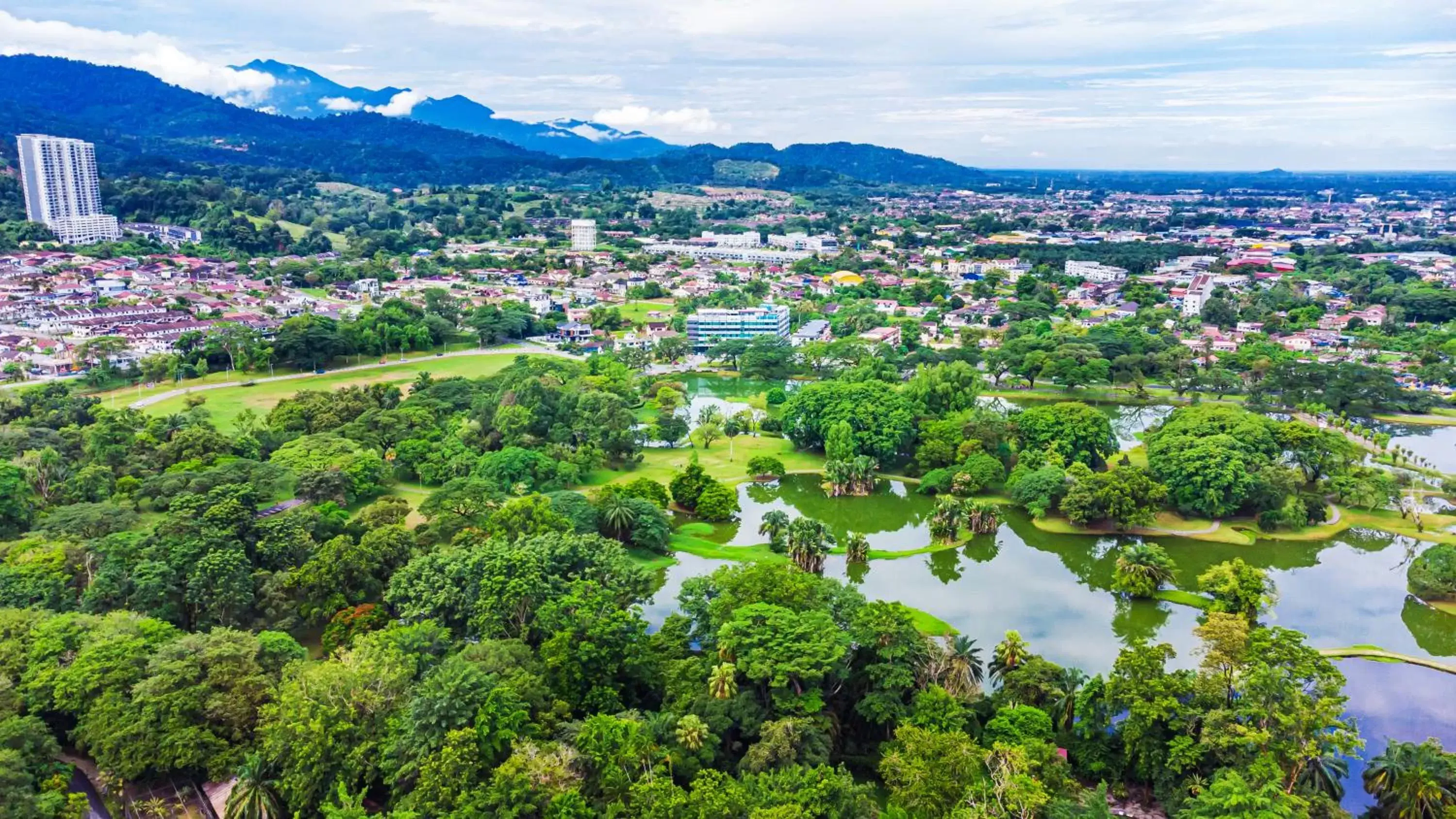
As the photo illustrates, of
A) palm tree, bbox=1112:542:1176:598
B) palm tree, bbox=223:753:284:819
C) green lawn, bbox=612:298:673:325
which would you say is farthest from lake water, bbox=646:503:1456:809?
green lawn, bbox=612:298:673:325

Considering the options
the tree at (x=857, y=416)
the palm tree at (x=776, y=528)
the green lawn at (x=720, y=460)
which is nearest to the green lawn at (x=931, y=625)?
the palm tree at (x=776, y=528)

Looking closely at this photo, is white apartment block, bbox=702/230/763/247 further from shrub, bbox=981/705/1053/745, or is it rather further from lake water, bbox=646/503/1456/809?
shrub, bbox=981/705/1053/745

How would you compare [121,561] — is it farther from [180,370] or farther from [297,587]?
[180,370]

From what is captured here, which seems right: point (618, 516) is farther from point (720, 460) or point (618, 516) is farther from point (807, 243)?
point (807, 243)

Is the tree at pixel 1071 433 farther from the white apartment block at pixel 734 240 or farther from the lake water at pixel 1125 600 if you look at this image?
the white apartment block at pixel 734 240

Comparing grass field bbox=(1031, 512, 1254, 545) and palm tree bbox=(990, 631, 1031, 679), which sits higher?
palm tree bbox=(990, 631, 1031, 679)

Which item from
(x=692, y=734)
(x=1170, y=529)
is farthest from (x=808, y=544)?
(x=1170, y=529)
